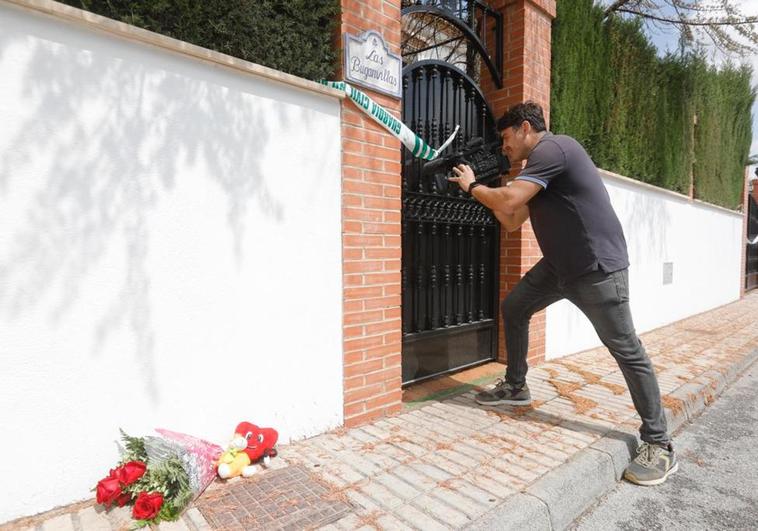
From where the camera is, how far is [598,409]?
3393mm

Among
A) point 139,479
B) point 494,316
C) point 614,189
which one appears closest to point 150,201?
point 139,479

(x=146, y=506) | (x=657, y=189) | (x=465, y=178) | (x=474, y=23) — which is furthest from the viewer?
(x=657, y=189)

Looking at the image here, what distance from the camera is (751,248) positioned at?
13.5 m

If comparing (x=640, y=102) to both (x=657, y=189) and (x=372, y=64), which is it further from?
(x=372, y=64)

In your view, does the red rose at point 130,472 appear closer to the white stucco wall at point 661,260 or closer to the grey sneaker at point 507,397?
the grey sneaker at point 507,397

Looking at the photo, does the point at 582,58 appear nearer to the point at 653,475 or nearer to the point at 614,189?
the point at 614,189

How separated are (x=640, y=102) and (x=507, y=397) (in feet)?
16.5

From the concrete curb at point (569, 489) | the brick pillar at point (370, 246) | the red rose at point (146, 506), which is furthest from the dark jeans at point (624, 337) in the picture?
the red rose at point (146, 506)

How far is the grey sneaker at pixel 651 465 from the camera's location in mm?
2631

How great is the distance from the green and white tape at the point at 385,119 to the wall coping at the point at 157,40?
5.4 inches

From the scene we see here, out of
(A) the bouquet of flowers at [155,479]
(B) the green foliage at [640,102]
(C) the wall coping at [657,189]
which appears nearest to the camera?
(A) the bouquet of flowers at [155,479]

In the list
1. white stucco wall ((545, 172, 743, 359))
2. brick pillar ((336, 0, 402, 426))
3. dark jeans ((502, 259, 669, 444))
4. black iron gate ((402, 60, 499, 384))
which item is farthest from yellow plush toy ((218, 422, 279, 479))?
white stucco wall ((545, 172, 743, 359))

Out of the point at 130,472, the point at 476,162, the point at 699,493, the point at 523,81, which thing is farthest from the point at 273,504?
the point at 523,81

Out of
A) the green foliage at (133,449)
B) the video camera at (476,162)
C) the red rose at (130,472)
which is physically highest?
the video camera at (476,162)
